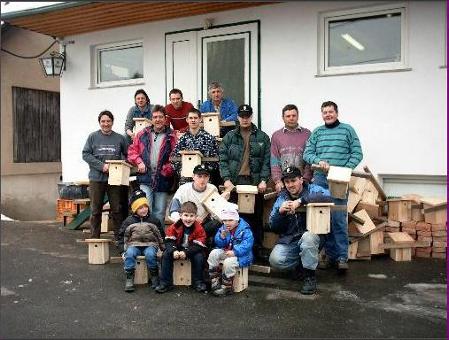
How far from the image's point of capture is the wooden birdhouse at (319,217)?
474cm

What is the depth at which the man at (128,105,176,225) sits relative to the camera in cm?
618

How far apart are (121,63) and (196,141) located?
430 centimetres

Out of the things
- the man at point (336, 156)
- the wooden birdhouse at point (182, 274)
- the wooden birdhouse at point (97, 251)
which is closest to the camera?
the wooden birdhouse at point (182, 274)

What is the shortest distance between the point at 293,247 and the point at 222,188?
3.99 feet

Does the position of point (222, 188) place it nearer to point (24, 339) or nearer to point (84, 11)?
point (24, 339)

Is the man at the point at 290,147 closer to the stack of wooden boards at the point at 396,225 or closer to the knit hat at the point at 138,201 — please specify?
the stack of wooden boards at the point at 396,225

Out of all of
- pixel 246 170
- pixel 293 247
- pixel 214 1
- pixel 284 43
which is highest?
pixel 214 1

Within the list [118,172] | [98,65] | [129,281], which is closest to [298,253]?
[129,281]

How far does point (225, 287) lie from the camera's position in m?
4.73

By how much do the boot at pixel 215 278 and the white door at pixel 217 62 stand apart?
3.63 m

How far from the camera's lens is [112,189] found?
655 centimetres

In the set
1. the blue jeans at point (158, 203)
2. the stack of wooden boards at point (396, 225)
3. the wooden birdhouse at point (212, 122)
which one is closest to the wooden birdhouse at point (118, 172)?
the blue jeans at point (158, 203)

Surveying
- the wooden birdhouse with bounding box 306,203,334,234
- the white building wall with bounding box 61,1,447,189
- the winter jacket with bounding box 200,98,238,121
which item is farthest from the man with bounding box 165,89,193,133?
the wooden birdhouse with bounding box 306,203,334,234

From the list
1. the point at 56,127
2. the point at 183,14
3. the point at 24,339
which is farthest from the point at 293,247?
the point at 56,127
